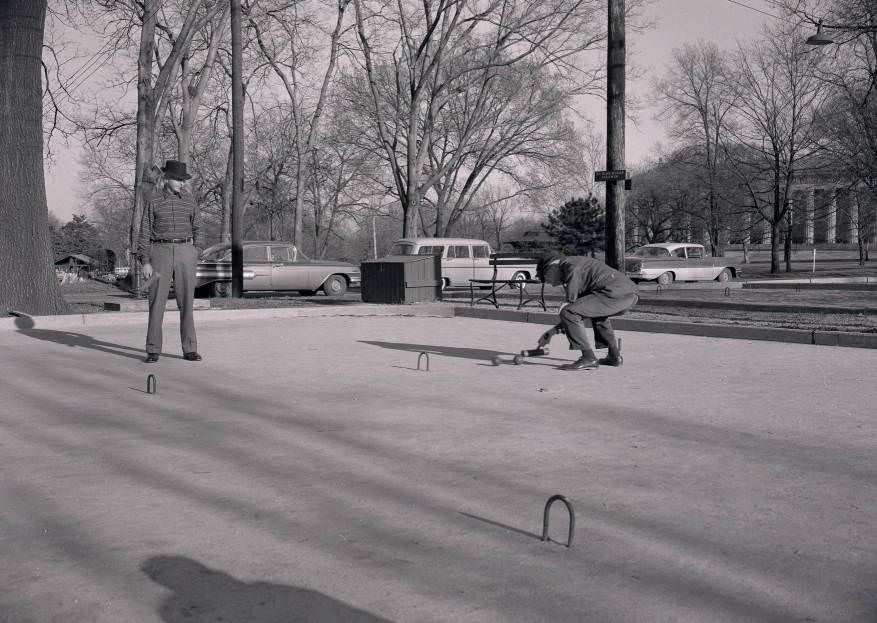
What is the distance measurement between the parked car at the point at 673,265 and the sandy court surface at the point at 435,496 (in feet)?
68.5

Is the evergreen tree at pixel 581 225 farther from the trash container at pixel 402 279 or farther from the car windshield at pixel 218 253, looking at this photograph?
the trash container at pixel 402 279

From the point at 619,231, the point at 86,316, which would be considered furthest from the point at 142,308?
the point at 619,231

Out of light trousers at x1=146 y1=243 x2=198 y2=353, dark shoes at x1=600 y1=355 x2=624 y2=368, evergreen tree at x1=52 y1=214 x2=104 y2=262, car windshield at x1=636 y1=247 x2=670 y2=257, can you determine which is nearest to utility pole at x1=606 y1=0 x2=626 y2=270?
dark shoes at x1=600 y1=355 x2=624 y2=368

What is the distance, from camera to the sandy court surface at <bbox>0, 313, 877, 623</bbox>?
9.52ft

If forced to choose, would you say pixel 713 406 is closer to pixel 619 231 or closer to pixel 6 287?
pixel 619 231

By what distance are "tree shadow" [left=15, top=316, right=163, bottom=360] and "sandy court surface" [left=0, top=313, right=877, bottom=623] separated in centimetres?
183

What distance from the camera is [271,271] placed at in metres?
22.5

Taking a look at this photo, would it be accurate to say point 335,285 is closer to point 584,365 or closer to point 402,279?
point 402,279

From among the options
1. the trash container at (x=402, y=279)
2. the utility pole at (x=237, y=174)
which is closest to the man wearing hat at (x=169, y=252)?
the trash container at (x=402, y=279)

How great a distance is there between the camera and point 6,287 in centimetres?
1334

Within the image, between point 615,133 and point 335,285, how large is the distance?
1113 cm

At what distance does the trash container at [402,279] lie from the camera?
17453 mm

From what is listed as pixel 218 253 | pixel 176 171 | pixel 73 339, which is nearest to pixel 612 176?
pixel 176 171

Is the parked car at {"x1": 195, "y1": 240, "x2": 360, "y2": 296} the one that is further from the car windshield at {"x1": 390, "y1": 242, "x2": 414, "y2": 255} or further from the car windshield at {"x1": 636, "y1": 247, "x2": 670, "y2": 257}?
the car windshield at {"x1": 636, "y1": 247, "x2": 670, "y2": 257}
